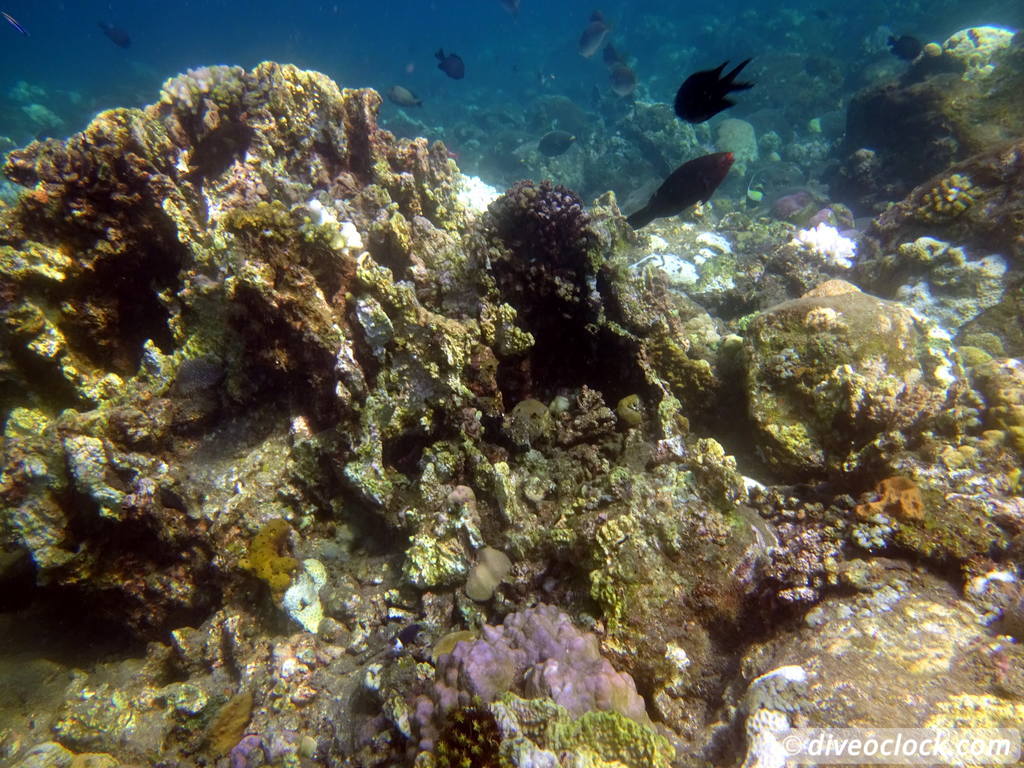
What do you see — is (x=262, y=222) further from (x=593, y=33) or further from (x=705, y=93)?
(x=593, y=33)

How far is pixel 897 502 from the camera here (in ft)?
10.5

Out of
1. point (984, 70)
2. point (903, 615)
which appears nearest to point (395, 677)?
point (903, 615)

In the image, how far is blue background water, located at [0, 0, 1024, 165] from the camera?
26203 mm

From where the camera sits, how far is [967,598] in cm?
279

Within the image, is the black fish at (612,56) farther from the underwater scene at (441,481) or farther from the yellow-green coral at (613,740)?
the yellow-green coral at (613,740)

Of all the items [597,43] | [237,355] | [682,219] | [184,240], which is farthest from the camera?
[597,43]

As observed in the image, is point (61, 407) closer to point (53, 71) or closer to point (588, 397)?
point (588, 397)

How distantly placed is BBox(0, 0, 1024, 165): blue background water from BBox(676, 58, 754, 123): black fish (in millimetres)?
24891

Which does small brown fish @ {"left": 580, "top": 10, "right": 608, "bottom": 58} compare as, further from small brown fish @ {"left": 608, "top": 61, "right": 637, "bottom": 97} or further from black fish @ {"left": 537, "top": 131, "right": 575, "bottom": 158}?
black fish @ {"left": 537, "top": 131, "right": 575, "bottom": 158}

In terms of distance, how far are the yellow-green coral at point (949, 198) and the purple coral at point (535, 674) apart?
23.2 feet

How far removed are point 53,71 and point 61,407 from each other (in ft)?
199

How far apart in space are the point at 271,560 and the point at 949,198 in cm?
864

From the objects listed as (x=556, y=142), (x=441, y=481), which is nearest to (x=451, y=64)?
(x=556, y=142)

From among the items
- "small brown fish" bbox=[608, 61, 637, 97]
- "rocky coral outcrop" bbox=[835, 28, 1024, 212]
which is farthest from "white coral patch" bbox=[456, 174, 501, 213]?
"small brown fish" bbox=[608, 61, 637, 97]
